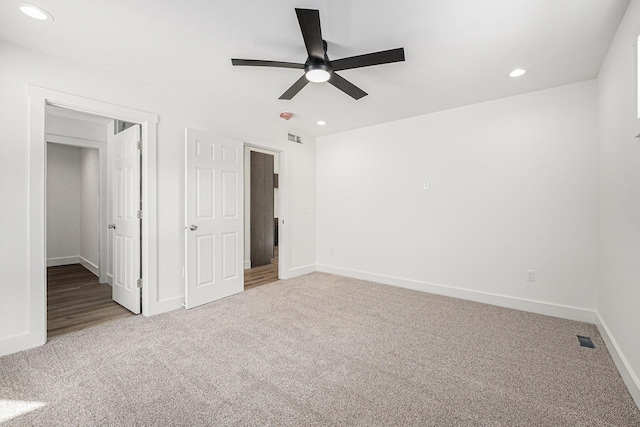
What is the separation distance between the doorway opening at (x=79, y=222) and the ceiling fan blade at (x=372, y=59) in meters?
2.57

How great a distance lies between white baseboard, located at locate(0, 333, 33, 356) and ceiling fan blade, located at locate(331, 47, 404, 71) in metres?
3.40

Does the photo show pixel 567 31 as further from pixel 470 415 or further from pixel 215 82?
pixel 215 82

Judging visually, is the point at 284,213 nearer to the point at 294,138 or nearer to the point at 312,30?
the point at 294,138

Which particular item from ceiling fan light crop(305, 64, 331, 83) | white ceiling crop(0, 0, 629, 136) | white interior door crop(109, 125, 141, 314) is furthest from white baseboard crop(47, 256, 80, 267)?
ceiling fan light crop(305, 64, 331, 83)

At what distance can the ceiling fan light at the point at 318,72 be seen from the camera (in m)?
2.18

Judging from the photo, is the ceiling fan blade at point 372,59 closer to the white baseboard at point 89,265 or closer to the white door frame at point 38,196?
the white door frame at point 38,196

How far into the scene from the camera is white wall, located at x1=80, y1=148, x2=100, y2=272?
4.98 meters

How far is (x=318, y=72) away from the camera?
2223 mm

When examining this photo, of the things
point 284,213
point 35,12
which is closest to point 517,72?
point 284,213

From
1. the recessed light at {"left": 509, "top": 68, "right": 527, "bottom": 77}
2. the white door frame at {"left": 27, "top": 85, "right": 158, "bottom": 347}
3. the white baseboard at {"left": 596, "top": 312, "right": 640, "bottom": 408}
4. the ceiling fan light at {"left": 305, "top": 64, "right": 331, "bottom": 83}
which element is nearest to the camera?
the white baseboard at {"left": 596, "top": 312, "right": 640, "bottom": 408}

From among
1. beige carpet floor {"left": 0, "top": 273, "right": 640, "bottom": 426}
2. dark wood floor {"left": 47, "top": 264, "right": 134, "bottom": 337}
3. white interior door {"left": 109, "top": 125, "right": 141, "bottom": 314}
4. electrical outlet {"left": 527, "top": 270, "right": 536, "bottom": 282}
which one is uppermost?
white interior door {"left": 109, "top": 125, "right": 141, "bottom": 314}

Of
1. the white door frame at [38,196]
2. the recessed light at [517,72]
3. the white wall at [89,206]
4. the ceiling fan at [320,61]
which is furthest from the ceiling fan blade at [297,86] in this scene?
the white wall at [89,206]

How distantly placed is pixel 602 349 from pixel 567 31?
257 centimetres

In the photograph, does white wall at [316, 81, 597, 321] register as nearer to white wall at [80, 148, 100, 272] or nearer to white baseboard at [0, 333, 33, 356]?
white baseboard at [0, 333, 33, 356]
